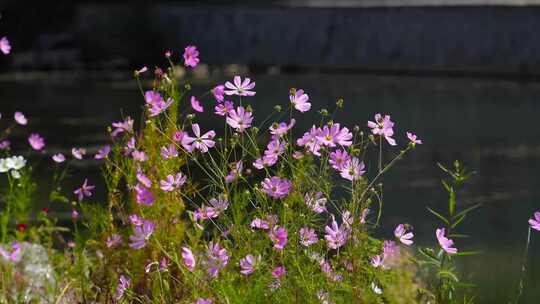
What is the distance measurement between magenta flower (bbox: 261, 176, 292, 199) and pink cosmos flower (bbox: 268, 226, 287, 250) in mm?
113

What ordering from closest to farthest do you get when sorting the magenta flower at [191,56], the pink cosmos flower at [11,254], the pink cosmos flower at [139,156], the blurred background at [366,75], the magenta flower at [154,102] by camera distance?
the magenta flower at [154,102]
the magenta flower at [191,56]
the pink cosmos flower at [139,156]
the pink cosmos flower at [11,254]
the blurred background at [366,75]

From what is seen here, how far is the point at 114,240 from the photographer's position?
453 centimetres

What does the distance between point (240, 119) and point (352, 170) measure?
38 centimetres

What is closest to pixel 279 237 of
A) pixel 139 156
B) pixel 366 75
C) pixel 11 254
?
pixel 139 156

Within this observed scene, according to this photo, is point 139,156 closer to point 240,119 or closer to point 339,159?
point 240,119

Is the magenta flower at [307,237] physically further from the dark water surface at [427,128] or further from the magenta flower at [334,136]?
the dark water surface at [427,128]

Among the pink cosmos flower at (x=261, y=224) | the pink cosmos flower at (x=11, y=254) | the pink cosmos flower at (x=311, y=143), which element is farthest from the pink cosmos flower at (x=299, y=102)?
the pink cosmos flower at (x=11, y=254)

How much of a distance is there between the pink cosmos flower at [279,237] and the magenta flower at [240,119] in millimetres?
351

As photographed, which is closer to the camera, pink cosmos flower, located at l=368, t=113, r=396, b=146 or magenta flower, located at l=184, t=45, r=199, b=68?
pink cosmos flower, located at l=368, t=113, r=396, b=146

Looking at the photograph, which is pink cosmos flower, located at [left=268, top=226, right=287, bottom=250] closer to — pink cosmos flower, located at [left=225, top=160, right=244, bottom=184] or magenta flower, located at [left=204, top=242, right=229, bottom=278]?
magenta flower, located at [left=204, top=242, right=229, bottom=278]

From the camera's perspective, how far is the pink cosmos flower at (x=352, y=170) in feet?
11.4

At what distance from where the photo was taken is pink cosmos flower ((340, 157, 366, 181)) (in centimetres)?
348

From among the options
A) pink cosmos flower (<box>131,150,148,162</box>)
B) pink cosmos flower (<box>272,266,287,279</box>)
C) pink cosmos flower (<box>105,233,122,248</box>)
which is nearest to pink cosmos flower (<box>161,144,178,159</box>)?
pink cosmos flower (<box>131,150,148,162</box>)

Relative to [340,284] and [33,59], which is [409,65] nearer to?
[33,59]
